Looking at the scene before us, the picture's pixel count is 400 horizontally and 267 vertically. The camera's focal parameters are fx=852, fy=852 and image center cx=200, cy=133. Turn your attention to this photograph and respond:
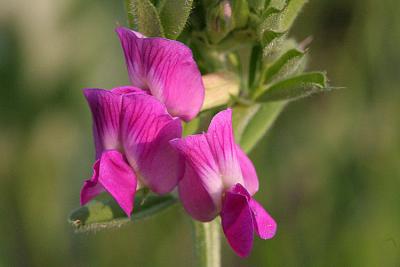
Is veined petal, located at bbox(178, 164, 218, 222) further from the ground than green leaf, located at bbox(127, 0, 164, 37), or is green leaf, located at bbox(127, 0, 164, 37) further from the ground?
green leaf, located at bbox(127, 0, 164, 37)

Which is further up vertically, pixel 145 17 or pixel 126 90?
pixel 145 17

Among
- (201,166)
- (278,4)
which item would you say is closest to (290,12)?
(278,4)

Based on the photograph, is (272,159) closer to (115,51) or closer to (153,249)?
(153,249)

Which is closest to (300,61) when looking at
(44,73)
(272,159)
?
(272,159)

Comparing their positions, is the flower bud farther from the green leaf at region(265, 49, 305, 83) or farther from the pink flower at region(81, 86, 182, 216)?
the pink flower at region(81, 86, 182, 216)

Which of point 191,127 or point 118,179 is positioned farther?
point 191,127

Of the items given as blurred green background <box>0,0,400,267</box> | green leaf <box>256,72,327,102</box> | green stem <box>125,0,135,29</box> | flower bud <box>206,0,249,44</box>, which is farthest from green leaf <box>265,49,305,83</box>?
blurred green background <box>0,0,400,267</box>

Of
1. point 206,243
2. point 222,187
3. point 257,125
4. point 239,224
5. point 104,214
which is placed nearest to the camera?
point 239,224

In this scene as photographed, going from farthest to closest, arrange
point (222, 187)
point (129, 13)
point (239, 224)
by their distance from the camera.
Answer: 1. point (129, 13)
2. point (222, 187)
3. point (239, 224)

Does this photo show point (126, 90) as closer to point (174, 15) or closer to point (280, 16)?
point (174, 15)
